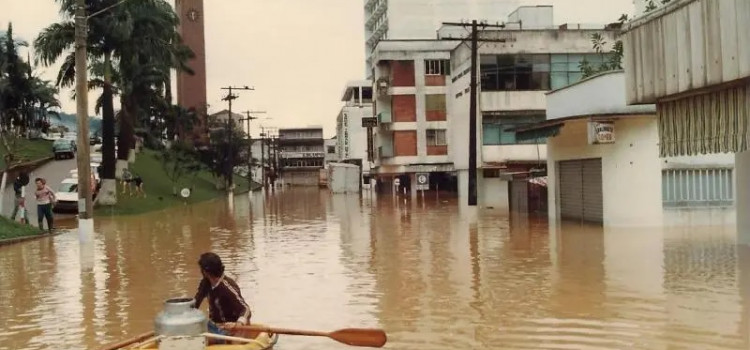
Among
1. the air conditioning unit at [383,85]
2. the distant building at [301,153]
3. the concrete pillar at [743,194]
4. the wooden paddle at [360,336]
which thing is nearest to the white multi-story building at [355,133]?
the air conditioning unit at [383,85]

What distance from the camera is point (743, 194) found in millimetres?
17594

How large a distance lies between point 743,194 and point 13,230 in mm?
19493

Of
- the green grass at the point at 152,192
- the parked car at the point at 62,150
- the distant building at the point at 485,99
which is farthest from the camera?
the parked car at the point at 62,150

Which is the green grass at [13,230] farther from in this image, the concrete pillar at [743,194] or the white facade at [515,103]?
the white facade at [515,103]

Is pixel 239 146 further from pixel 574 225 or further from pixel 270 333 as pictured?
pixel 270 333

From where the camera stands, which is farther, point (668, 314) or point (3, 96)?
point (3, 96)

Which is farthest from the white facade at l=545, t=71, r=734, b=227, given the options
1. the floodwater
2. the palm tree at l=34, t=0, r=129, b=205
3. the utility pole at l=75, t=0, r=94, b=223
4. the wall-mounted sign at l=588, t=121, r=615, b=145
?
the palm tree at l=34, t=0, r=129, b=205

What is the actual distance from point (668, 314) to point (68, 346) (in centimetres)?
727

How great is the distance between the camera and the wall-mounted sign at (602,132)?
23891mm

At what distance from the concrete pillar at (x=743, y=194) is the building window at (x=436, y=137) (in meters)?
44.0

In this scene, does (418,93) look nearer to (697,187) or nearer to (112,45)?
(112,45)

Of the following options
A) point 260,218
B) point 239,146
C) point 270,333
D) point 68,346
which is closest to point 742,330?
point 270,333

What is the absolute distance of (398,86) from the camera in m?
63.2

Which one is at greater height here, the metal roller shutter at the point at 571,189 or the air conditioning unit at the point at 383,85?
the air conditioning unit at the point at 383,85
